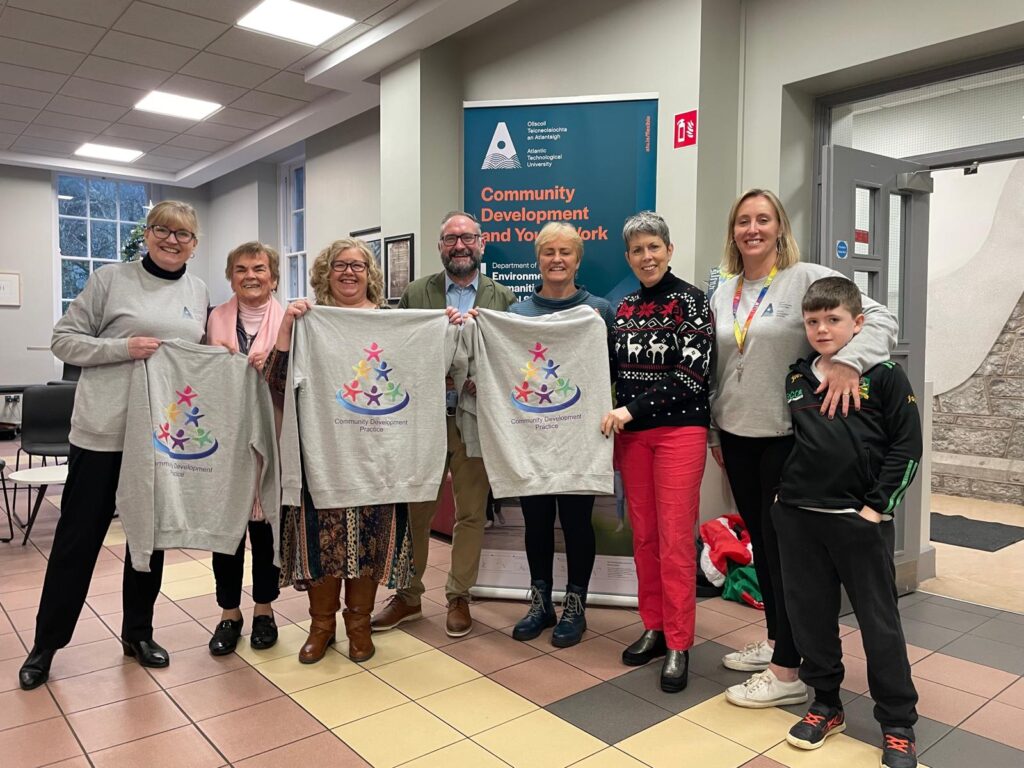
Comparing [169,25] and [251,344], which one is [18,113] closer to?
[169,25]

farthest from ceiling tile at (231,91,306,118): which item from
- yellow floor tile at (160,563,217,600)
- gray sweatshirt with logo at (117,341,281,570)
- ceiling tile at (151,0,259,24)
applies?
gray sweatshirt with logo at (117,341,281,570)

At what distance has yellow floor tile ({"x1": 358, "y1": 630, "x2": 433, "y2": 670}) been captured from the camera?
2844 millimetres

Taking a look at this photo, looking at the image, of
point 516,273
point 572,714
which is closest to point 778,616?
point 572,714

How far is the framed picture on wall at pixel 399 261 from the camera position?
225 inches

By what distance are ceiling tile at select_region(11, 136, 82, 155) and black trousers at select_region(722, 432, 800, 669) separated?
8672mm

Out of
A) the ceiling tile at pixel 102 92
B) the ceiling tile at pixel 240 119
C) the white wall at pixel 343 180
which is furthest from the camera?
the ceiling tile at pixel 240 119

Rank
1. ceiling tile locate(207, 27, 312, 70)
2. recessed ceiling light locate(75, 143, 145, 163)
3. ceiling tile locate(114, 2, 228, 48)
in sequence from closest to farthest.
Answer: ceiling tile locate(114, 2, 228, 48) → ceiling tile locate(207, 27, 312, 70) → recessed ceiling light locate(75, 143, 145, 163)

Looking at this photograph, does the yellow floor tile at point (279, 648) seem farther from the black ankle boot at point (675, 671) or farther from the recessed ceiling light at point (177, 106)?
the recessed ceiling light at point (177, 106)

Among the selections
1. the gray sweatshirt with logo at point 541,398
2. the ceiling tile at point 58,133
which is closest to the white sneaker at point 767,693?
the gray sweatshirt with logo at point 541,398

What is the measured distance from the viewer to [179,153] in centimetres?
891

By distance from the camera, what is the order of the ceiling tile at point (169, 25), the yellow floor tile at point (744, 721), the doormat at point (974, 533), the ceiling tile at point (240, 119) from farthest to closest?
the ceiling tile at point (240, 119)
the ceiling tile at point (169, 25)
the doormat at point (974, 533)
the yellow floor tile at point (744, 721)

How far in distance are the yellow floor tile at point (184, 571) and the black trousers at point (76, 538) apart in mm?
1187

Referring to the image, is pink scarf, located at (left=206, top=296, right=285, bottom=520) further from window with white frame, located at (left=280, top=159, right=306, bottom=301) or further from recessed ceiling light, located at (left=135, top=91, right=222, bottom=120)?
window with white frame, located at (left=280, top=159, right=306, bottom=301)

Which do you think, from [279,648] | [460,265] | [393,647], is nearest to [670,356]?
[460,265]
